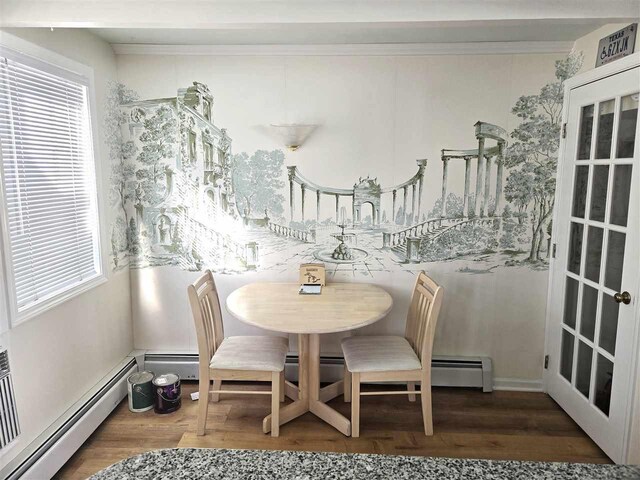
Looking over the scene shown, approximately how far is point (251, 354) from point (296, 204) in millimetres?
1104

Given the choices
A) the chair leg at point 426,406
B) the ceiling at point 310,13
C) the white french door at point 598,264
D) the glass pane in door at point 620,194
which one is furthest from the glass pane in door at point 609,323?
the ceiling at point 310,13

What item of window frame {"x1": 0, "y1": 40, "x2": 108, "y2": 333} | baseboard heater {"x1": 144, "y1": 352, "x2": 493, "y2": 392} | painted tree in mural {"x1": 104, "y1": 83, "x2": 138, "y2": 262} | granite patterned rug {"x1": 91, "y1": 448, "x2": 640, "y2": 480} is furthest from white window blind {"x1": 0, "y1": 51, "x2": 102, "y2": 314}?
granite patterned rug {"x1": 91, "y1": 448, "x2": 640, "y2": 480}

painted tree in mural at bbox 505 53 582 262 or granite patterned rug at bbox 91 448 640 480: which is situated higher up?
painted tree in mural at bbox 505 53 582 262

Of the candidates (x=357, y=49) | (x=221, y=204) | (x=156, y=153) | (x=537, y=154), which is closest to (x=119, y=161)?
(x=156, y=153)

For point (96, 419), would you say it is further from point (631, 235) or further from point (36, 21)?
point (631, 235)

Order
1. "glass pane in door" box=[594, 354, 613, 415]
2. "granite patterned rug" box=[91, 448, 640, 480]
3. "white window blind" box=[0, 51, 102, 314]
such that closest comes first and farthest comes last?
"granite patterned rug" box=[91, 448, 640, 480]
"white window blind" box=[0, 51, 102, 314]
"glass pane in door" box=[594, 354, 613, 415]

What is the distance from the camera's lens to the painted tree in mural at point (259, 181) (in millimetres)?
3293

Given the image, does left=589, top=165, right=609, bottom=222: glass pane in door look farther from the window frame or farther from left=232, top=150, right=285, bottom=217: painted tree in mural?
the window frame

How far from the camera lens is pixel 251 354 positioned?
2.79 m

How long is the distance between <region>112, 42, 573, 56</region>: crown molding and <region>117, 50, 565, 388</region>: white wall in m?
0.04

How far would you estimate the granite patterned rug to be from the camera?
0.78 meters

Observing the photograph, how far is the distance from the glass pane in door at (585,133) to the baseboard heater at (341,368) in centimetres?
151

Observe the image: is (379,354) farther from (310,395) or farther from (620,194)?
(620,194)

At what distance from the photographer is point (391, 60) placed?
124 inches
